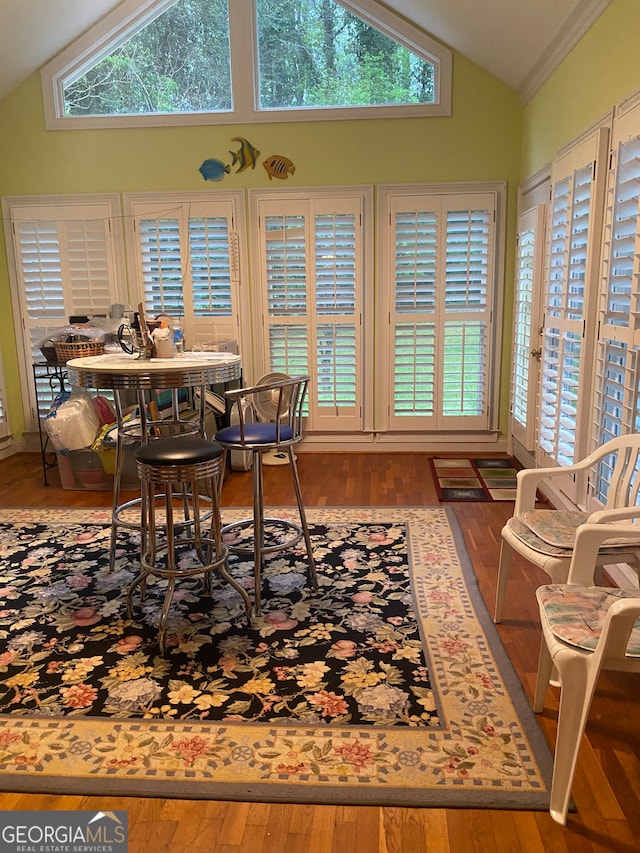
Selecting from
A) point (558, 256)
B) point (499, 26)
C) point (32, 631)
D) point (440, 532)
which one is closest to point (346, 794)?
point (32, 631)

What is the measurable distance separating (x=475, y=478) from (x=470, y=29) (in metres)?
2.95

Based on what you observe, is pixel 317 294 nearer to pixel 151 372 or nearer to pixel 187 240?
pixel 187 240

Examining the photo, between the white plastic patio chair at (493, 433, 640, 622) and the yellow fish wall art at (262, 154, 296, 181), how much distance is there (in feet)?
11.2

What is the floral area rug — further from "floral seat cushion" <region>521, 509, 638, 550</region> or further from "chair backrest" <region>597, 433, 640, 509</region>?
"chair backrest" <region>597, 433, 640, 509</region>

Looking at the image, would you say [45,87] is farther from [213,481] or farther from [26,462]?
[213,481]

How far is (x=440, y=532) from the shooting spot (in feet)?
11.3

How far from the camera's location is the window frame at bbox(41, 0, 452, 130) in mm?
4652

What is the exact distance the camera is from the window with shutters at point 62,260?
5.02 metres

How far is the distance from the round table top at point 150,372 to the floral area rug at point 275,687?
0.97 m

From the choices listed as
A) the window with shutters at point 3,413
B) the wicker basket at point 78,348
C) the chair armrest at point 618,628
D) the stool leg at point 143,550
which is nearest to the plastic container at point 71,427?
the wicker basket at point 78,348

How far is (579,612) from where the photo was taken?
1651 millimetres

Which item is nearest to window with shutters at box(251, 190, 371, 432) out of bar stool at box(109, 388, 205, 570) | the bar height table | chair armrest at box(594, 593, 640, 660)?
bar stool at box(109, 388, 205, 570)

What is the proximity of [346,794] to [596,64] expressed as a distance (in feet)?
10.8

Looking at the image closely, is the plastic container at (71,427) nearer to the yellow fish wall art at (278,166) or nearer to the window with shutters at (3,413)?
the window with shutters at (3,413)
